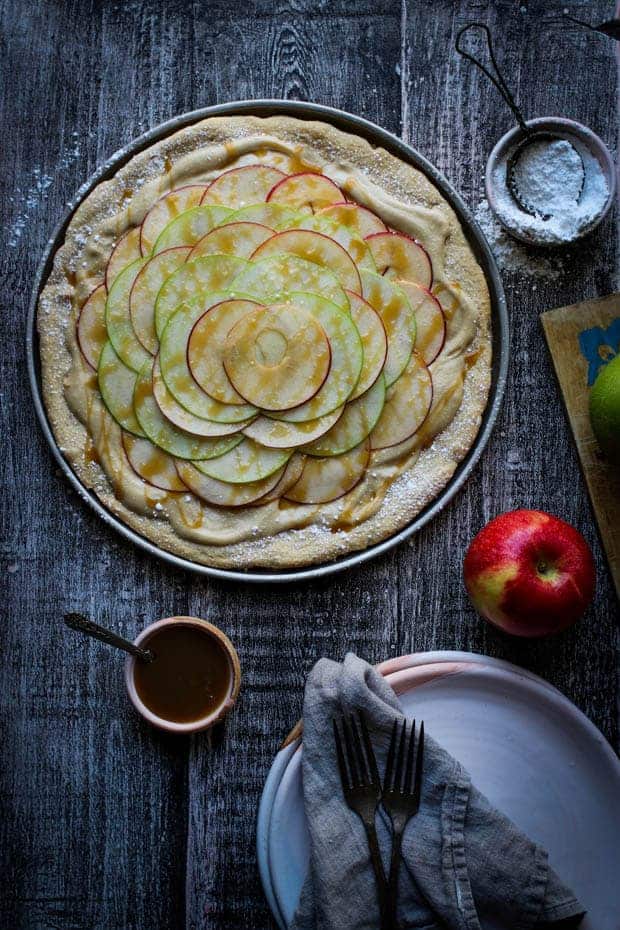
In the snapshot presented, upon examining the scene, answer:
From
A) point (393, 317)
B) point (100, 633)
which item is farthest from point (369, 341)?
point (100, 633)

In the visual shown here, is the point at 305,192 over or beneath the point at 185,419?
over

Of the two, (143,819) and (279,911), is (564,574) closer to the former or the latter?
(279,911)

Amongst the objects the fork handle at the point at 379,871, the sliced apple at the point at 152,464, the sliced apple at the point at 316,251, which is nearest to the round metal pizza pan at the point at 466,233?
the sliced apple at the point at 152,464

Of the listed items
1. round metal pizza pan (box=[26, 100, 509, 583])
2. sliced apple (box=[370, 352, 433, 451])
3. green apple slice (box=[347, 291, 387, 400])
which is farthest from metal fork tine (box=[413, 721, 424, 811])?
green apple slice (box=[347, 291, 387, 400])

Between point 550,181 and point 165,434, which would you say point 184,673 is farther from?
point 550,181

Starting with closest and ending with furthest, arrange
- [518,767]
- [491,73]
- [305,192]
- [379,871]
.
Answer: [379,871] < [518,767] < [305,192] < [491,73]

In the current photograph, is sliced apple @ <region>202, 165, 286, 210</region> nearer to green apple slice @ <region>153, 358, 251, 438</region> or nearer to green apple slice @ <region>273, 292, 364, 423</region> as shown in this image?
green apple slice @ <region>273, 292, 364, 423</region>
